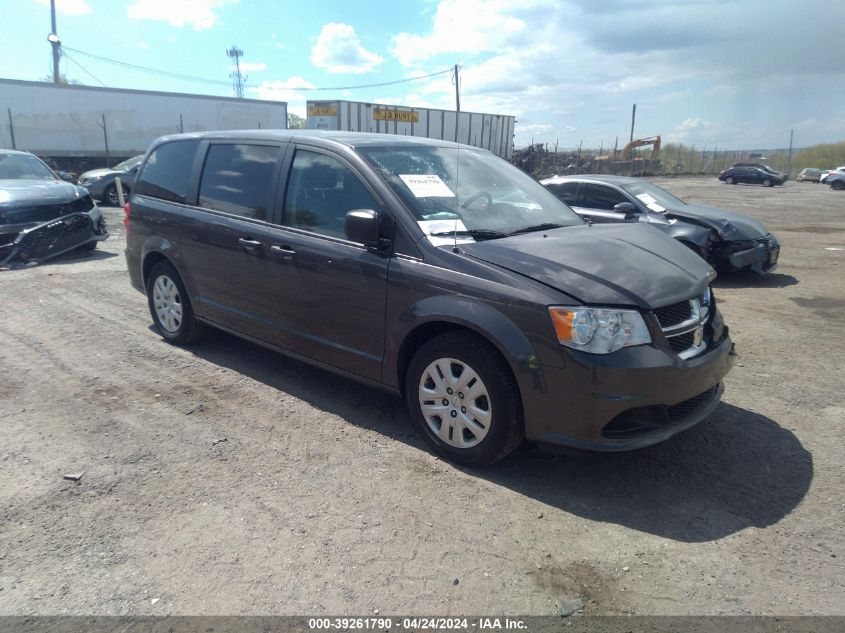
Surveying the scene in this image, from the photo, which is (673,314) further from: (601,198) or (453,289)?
(601,198)

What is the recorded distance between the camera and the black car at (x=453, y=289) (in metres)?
3.22

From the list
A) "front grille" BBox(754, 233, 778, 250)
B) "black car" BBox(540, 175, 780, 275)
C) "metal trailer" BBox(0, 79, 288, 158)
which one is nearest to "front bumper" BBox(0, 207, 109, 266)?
"black car" BBox(540, 175, 780, 275)

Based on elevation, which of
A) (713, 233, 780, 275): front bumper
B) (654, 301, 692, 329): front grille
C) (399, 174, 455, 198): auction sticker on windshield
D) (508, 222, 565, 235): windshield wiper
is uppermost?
(399, 174, 455, 198): auction sticker on windshield

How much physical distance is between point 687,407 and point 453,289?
1452 millimetres

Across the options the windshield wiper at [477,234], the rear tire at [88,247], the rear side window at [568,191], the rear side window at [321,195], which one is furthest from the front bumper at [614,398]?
the rear tire at [88,247]

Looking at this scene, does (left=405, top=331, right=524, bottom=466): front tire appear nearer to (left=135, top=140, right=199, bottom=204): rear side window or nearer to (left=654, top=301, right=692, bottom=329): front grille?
(left=654, top=301, right=692, bottom=329): front grille

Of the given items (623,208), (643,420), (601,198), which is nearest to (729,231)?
(601,198)

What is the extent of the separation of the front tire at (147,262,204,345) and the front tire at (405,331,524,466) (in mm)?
2700

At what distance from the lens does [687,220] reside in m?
8.80

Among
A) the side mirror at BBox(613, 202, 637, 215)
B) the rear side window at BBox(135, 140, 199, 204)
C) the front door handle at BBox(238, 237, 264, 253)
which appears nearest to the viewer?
the front door handle at BBox(238, 237, 264, 253)

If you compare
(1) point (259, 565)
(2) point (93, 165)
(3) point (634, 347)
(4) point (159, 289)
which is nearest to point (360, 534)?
(1) point (259, 565)

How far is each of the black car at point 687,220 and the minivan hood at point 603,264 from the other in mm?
4358

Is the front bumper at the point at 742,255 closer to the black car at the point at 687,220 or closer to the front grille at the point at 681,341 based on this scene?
the black car at the point at 687,220

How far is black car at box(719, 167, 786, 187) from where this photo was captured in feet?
142
